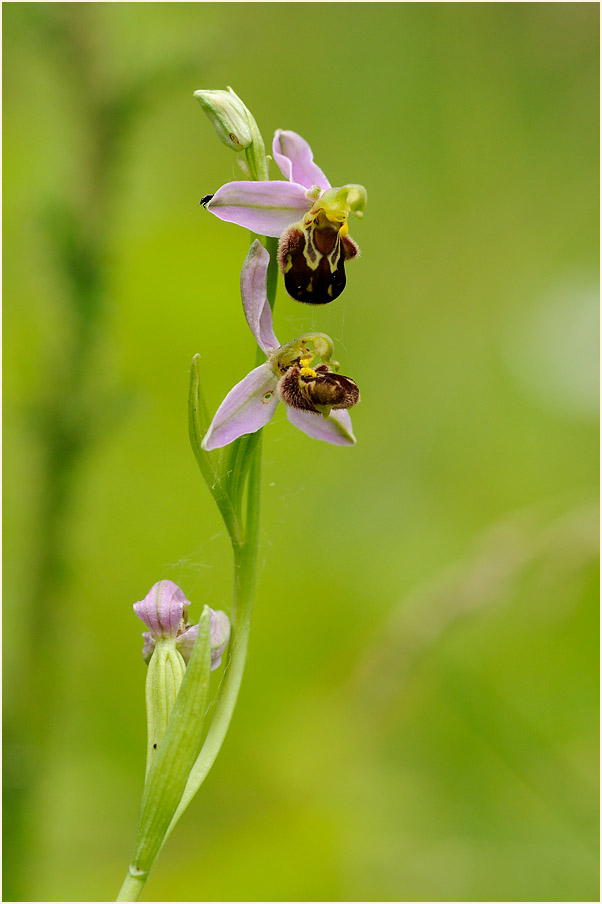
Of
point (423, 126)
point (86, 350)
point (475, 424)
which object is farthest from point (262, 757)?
point (423, 126)

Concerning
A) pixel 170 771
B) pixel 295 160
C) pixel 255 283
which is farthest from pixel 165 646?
pixel 295 160

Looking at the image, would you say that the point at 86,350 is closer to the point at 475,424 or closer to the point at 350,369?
the point at 350,369

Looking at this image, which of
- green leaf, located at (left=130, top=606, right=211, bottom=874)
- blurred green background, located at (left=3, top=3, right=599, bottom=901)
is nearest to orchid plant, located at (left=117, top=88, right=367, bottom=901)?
green leaf, located at (left=130, top=606, right=211, bottom=874)

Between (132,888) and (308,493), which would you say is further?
(308,493)

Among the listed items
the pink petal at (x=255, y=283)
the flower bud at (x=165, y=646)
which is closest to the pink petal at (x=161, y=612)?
the flower bud at (x=165, y=646)

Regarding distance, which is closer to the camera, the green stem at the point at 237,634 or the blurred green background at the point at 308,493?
the green stem at the point at 237,634

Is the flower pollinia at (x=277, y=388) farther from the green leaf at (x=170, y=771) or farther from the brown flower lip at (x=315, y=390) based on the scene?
the green leaf at (x=170, y=771)

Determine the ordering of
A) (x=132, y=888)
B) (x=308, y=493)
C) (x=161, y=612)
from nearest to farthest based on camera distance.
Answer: (x=132, y=888) → (x=161, y=612) → (x=308, y=493)

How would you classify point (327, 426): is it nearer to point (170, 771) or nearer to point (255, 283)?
point (255, 283)
